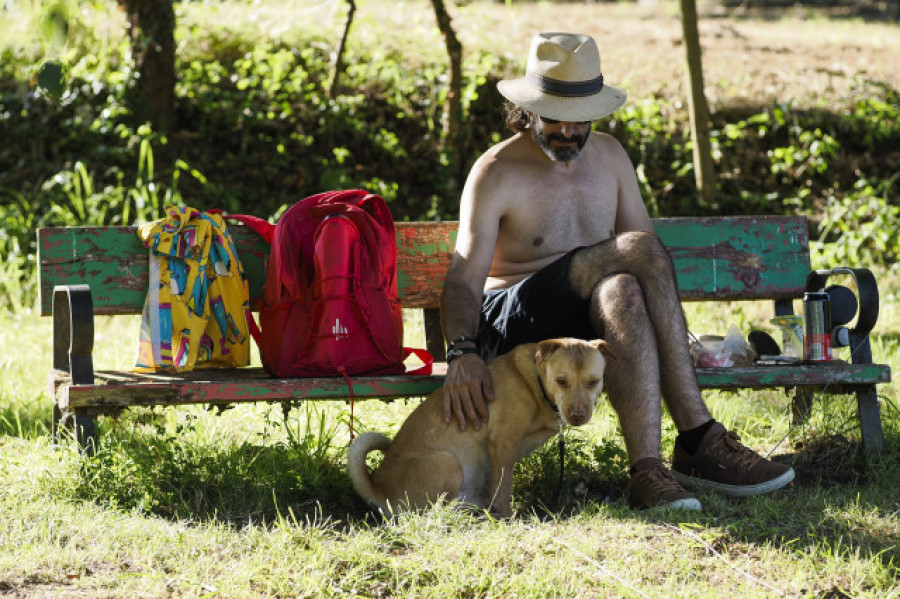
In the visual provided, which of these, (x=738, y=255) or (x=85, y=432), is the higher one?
(x=738, y=255)

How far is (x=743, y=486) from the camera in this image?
409cm

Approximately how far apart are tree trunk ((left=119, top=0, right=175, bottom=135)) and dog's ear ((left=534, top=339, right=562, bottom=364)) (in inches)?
226

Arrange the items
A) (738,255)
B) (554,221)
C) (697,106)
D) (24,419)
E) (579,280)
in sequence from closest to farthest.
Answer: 1. (579,280)
2. (554,221)
3. (24,419)
4. (738,255)
5. (697,106)

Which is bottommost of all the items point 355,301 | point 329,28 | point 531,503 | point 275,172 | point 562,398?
point 531,503

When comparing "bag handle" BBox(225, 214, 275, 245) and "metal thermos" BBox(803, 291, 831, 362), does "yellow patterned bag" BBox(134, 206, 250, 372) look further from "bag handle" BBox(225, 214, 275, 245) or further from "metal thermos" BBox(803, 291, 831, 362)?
"metal thermos" BBox(803, 291, 831, 362)

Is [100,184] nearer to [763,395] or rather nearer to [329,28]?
[329,28]

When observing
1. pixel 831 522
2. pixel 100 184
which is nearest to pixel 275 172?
pixel 100 184

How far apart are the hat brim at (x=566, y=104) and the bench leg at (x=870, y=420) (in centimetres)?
166

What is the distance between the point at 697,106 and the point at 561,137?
401 cm

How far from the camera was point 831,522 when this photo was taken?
12.5 feet

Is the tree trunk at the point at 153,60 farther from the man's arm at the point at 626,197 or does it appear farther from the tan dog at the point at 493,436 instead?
the tan dog at the point at 493,436

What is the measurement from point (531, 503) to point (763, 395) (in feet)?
6.43

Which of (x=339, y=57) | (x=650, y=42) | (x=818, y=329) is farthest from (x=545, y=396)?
(x=650, y=42)

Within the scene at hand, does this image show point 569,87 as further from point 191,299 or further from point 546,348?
point 191,299
